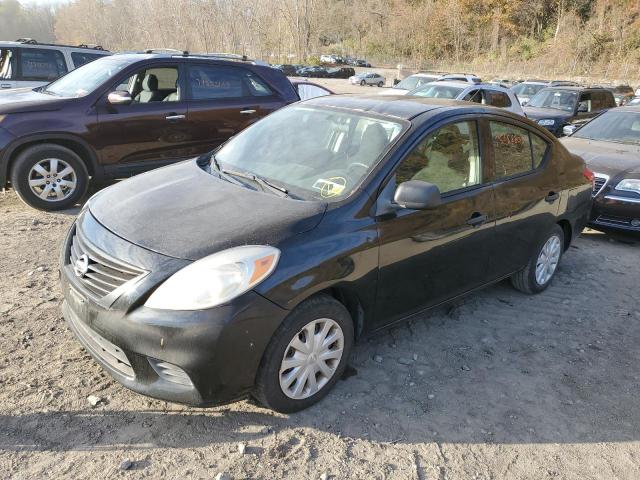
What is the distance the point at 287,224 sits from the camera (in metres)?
2.85

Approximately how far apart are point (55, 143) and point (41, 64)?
513 centimetres

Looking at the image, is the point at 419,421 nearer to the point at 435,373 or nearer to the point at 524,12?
the point at 435,373

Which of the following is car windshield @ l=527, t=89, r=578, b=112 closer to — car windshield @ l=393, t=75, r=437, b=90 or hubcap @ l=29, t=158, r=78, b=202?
car windshield @ l=393, t=75, r=437, b=90

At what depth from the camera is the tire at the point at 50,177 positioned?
5.95m

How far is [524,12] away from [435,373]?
60.0 meters

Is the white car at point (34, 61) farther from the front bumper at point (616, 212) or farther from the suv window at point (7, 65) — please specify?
the front bumper at point (616, 212)

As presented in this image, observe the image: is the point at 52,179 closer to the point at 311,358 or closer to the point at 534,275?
the point at 311,358

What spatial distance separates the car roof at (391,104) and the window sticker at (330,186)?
2.19 feet

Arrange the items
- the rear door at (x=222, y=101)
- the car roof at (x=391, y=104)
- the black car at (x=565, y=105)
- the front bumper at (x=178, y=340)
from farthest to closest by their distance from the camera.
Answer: the black car at (x=565, y=105) < the rear door at (x=222, y=101) < the car roof at (x=391, y=104) < the front bumper at (x=178, y=340)

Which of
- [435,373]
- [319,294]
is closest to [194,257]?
[319,294]

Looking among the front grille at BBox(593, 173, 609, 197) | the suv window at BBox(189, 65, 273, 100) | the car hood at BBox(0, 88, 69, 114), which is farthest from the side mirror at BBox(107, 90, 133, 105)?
the front grille at BBox(593, 173, 609, 197)

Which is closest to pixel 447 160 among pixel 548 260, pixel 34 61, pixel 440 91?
pixel 548 260

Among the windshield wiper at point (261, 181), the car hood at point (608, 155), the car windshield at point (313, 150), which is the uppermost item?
the car windshield at point (313, 150)

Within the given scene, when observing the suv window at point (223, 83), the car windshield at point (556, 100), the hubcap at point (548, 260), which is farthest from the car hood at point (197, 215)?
the car windshield at point (556, 100)
